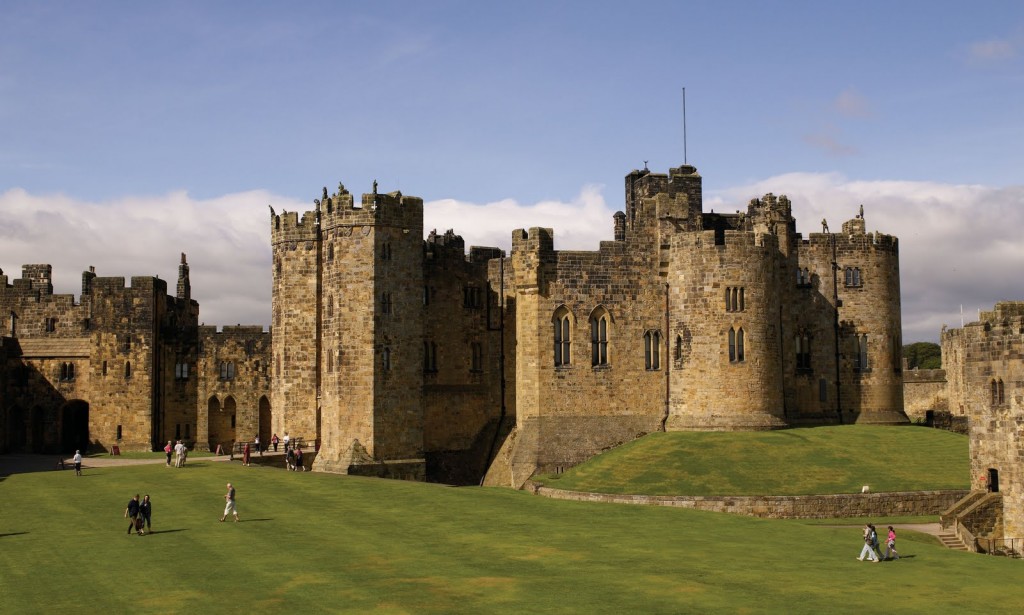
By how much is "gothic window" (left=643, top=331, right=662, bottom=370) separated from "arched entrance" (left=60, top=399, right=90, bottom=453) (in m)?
32.9

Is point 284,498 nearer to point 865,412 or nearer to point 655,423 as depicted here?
point 655,423

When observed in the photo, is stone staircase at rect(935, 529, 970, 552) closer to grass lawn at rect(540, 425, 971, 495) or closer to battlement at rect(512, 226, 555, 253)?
grass lawn at rect(540, 425, 971, 495)

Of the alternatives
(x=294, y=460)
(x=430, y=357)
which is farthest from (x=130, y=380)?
(x=430, y=357)

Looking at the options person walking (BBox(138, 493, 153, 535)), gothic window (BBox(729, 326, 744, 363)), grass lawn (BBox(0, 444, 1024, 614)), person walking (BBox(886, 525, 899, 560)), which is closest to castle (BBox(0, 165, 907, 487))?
gothic window (BBox(729, 326, 744, 363))

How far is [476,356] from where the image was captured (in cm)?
5928

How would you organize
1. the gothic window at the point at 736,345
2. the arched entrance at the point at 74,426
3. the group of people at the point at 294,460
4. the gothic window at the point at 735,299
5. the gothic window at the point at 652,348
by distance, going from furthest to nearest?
the arched entrance at the point at 74,426
the gothic window at the point at 652,348
the gothic window at the point at 735,299
the gothic window at the point at 736,345
the group of people at the point at 294,460

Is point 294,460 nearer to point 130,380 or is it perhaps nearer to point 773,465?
point 130,380

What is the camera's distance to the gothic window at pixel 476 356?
5912 centimetres

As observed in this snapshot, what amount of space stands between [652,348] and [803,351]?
31.6 ft

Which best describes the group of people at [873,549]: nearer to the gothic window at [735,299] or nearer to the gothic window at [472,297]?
the gothic window at [735,299]

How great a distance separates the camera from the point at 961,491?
153ft

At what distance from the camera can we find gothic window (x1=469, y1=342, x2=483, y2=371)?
5912 centimetres

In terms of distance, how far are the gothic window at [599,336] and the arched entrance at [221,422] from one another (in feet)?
75.1

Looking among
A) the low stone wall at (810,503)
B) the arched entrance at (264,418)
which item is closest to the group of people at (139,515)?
the low stone wall at (810,503)
